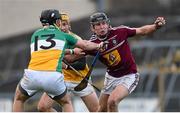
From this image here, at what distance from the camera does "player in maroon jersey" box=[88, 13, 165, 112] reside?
17.6 m

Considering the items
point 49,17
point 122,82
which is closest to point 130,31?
point 122,82

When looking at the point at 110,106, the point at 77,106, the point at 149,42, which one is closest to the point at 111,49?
the point at 110,106

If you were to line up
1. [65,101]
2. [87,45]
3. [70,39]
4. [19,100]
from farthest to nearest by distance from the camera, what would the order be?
[87,45] → [19,100] → [65,101] → [70,39]

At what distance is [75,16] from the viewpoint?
35.7 m

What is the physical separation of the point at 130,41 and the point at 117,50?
38.2ft

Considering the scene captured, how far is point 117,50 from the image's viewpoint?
58.3 ft

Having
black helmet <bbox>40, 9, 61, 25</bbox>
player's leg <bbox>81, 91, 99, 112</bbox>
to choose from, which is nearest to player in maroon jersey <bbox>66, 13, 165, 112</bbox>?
player's leg <bbox>81, 91, 99, 112</bbox>

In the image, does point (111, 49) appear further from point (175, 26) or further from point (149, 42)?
point (175, 26)

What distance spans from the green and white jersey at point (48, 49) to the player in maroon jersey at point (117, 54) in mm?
1377

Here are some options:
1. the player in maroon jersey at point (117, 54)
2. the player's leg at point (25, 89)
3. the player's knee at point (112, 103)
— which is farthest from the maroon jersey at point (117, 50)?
the player's leg at point (25, 89)

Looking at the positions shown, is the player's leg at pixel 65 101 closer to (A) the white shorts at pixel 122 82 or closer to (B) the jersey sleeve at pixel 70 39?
(B) the jersey sleeve at pixel 70 39

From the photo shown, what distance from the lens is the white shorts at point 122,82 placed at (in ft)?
58.6

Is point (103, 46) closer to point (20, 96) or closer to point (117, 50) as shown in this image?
point (117, 50)

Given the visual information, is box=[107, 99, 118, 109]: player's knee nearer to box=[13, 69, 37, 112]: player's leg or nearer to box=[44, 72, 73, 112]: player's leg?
box=[44, 72, 73, 112]: player's leg
